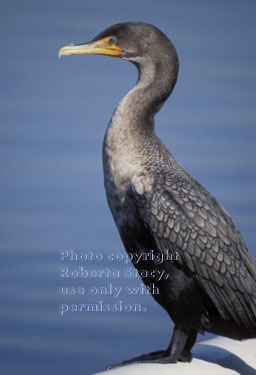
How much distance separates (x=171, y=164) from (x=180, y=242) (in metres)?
0.38

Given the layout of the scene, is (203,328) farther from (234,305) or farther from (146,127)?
(146,127)

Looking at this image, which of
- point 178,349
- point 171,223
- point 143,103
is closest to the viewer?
point 171,223

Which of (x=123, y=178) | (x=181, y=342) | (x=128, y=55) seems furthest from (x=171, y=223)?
(x=128, y=55)

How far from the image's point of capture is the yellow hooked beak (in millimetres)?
3791

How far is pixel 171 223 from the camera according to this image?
3.47m

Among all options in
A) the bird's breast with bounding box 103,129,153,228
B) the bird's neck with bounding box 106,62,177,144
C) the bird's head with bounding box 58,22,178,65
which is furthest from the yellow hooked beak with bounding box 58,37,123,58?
the bird's breast with bounding box 103,129,153,228

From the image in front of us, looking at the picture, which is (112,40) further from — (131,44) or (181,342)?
(181,342)

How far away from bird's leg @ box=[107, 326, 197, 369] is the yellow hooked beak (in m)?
1.25

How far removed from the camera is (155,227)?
3477 millimetres

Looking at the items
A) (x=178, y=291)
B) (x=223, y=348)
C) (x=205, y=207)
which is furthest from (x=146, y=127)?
(x=223, y=348)

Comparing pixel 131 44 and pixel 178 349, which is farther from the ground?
pixel 131 44

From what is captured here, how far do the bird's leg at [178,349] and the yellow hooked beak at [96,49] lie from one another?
125cm

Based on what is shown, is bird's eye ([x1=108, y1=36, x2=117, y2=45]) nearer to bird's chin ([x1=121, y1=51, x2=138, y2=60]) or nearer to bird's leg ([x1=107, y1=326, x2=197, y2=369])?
bird's chin ([x1=121, y1=51, x2=138, y2=60])

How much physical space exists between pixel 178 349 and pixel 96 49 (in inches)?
54.0
